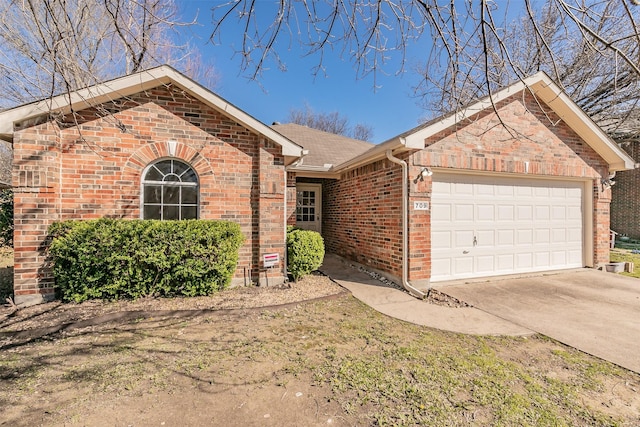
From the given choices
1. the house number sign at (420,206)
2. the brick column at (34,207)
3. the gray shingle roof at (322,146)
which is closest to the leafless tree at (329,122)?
the gray shingle roof at (322,146)

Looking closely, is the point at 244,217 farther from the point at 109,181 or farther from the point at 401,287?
the point at 401,287

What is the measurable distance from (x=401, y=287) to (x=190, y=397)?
4575mm

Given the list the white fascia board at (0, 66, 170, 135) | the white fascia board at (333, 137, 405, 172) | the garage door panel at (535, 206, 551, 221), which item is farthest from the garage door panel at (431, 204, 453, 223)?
the white fascia board at (0, 66, 170, 135)

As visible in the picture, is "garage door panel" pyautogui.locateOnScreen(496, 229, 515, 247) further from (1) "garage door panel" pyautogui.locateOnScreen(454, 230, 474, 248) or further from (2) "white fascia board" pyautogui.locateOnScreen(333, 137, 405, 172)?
(2) "white fascia board" pyautogui.locateOnScreen(333, 137, 405, 172)

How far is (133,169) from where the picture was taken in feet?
18.1

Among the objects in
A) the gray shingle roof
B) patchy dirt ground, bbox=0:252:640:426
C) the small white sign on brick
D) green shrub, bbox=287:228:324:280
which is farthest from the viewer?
the gray shingle roof

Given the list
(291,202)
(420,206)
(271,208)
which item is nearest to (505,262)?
(420,206)

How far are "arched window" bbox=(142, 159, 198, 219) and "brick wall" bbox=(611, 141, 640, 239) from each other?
21590mm

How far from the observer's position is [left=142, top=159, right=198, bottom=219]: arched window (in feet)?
18.6

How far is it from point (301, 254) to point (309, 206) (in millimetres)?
4199

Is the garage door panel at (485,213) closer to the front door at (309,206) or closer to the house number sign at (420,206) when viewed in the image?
the house number sign at (420,206)

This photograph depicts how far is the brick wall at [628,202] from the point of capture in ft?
50.5

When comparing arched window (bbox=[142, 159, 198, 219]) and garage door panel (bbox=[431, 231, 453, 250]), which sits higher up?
arched window (bbox=[142, 159, 198, 219])

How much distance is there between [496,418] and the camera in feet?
7.71
